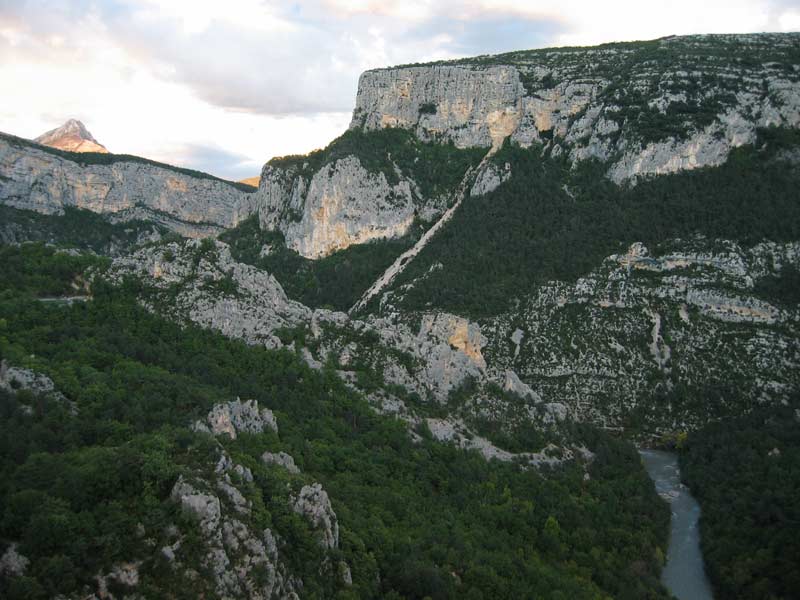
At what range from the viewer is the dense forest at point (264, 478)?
25.8 meters

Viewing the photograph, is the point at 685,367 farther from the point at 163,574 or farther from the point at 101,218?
the point at 101,218

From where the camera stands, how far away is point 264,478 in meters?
33.9

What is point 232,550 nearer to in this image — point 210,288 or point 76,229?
point 210,288

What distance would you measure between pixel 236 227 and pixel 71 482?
105m

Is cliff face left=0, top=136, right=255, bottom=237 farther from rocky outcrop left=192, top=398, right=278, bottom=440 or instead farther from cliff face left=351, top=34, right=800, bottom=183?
rocky outcrop left=192, top=398, right=278, bottom=440

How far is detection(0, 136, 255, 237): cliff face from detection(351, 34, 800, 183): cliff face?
3532 cm

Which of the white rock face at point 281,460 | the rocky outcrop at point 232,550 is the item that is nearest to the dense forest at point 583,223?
the white rock face at point 281,460

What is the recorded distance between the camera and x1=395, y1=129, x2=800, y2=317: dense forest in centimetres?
8556

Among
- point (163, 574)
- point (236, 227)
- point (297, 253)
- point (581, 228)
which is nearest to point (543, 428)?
point (581, 228)

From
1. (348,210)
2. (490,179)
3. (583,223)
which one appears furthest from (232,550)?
(348,210)

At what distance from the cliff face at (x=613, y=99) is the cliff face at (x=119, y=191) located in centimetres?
3532

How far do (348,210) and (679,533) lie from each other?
6950 cm

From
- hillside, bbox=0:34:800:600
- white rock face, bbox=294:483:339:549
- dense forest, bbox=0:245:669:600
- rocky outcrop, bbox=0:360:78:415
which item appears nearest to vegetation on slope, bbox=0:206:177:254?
hillside, bbox=0:34:800:600

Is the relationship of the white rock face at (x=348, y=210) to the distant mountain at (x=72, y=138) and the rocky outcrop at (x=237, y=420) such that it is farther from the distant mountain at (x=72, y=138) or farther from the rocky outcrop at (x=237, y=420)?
the distant mountain at (x=72, y=138)
